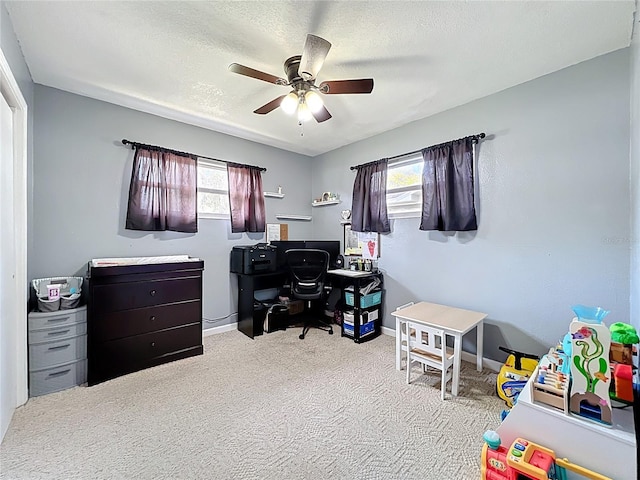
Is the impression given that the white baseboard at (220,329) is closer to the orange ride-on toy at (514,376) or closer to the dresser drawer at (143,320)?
the dresser drawer at (143,320)

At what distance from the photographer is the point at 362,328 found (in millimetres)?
3180

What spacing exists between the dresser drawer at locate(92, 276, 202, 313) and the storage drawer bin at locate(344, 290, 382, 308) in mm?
1726

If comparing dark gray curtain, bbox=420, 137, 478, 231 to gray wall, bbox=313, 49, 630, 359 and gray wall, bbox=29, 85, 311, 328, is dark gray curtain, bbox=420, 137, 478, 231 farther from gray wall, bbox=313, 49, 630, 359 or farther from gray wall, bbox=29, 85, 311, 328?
gray wall, bbox=29, 85, 311, 328

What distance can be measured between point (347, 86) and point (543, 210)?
195 cm

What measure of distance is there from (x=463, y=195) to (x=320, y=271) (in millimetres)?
1840

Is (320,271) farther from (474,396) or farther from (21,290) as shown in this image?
(21,290)

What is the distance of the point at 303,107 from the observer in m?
2.21

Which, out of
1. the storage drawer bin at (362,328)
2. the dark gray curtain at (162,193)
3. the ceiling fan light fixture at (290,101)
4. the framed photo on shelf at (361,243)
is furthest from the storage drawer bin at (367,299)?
the ceiling fan light fixture at (290,101)

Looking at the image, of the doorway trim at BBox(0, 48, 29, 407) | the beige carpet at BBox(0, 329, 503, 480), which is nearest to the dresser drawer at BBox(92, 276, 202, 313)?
the doorway trim at BBox(0, 48, 29, 407)

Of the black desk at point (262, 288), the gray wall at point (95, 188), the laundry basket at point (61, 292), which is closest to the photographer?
the laundry basket at point (61, 292)

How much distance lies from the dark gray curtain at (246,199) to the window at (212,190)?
0.11 m

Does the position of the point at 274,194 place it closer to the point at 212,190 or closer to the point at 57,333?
the point at 212,190

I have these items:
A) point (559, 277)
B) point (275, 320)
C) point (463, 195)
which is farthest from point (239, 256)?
point (559, 277)

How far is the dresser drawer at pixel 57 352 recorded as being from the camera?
205cm
